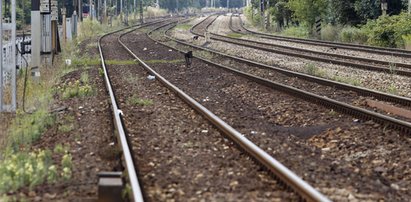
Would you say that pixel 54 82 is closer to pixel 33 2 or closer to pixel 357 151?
pixel 33 2

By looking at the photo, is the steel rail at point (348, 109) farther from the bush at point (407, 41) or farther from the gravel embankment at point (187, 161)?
the bush at point (407, 41)

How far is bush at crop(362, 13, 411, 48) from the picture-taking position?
3086cm

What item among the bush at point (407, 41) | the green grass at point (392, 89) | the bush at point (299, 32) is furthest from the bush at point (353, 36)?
the green grass at point (392, 89)

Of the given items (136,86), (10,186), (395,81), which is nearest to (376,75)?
(395,81)

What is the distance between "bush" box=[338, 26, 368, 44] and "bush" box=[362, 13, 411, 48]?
1.26 m

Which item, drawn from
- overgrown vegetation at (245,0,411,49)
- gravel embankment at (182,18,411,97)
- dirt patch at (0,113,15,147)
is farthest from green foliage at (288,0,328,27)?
dirt patch at (0,113,15,147)

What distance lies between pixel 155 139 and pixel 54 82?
898 centimetres

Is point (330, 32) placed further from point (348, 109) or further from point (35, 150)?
point (35, 150)

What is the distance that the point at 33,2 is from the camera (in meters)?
16.7

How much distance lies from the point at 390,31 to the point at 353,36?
480 centimetres

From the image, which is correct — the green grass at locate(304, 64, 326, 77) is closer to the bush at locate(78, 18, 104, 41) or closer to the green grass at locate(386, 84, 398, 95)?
the green grass at locate(386, 84, 398, 95)

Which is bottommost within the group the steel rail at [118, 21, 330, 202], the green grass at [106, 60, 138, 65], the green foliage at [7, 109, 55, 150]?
the green grass at [106, 60, 138, 65]

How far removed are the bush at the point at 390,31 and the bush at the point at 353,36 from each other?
1.26 metres

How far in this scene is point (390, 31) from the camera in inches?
1259
